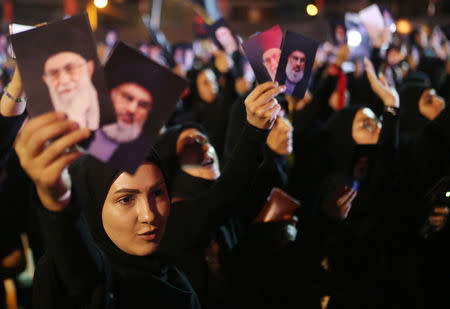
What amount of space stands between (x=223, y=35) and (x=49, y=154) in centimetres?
337

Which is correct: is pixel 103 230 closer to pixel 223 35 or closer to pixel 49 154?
pixel 49 154

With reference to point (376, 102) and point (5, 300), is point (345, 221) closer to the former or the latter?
point (376, 102)

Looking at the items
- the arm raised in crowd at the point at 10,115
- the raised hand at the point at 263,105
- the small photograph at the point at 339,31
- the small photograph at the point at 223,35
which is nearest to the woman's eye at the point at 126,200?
the raised hand at the point at 263,105

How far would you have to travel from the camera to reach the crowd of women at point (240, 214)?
1042 mm

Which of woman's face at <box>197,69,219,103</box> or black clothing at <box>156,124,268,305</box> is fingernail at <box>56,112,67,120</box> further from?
woman's face at <box>197,69,219,103</box>

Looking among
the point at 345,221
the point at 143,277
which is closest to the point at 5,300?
the point at 143,277

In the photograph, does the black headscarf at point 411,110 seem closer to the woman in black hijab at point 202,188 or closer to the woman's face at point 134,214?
the woman in black hijab at point 202,188

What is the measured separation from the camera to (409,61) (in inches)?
310

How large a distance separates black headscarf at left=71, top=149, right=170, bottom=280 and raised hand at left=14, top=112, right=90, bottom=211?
1.46ft

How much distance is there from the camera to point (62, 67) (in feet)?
3.20

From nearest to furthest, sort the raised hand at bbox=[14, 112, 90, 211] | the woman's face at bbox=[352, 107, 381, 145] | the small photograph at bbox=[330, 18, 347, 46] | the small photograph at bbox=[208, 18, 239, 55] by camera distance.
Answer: the raised hand at bbox=[14, 112, 90, 211]
the woman's face at bbox=[352, 107, 381, 145]
the small photograph at bbox=[208, 18, 239, 55]
the small photograph at bbox=[330, 18, 347, 46]

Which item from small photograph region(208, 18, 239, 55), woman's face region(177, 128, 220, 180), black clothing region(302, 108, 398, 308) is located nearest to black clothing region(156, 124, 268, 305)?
woman's face region(177, 128, 220, 180)

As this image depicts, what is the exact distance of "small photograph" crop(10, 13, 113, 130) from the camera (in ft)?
3.16

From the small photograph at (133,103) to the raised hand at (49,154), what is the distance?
0.25 ft
